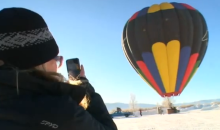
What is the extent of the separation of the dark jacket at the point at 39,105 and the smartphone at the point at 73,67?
0.99 ft

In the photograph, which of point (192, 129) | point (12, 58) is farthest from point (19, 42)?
point (192, 129)

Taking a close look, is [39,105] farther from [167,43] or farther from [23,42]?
[167,43]

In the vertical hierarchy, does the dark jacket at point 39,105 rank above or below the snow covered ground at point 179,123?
above

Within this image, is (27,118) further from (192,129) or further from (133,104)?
(133,104)

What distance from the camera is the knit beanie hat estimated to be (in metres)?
1.00

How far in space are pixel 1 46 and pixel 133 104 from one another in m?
A: 74.4

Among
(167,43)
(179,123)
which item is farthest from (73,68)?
(167,43)

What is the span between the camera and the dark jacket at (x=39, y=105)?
0.91m

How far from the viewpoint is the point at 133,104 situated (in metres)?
73.9

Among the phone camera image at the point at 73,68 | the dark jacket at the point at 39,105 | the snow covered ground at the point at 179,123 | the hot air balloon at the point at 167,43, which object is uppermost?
the hot air balloon at the point at 167,43

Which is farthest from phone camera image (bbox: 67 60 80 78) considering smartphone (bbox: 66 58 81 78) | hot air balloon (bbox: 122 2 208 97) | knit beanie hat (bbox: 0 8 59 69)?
hot air balloon (bbox: 122 2 208 97)

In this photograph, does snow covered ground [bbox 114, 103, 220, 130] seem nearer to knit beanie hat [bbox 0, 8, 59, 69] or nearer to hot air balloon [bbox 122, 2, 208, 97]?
hot air balloon [bbox 122, 2, 208, 97]

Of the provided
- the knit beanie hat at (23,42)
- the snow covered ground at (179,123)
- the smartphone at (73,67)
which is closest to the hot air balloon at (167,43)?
the snow covered ground at (179,123)

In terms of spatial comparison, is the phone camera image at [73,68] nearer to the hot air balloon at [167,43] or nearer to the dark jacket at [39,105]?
the dark jacket at [39,105]
